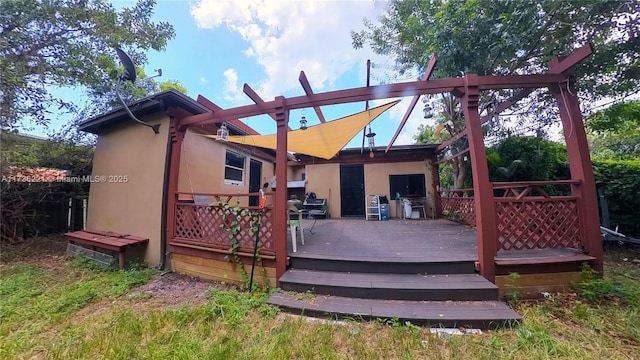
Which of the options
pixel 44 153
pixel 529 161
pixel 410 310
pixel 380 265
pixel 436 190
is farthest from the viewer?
pixel 436 190

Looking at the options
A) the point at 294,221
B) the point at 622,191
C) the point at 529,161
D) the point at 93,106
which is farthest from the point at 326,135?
the point at 93,106

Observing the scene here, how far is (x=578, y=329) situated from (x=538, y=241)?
1.14 meters

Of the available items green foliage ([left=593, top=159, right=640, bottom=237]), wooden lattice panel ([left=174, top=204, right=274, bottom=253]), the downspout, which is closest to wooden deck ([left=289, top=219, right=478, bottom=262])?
wooden lattice panel ([left=174, top=204, right=274, bottom=253])

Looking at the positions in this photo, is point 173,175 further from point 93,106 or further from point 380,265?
point 93,106

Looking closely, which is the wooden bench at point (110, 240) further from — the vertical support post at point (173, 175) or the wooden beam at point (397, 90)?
the wooden beam at point (397, 90)

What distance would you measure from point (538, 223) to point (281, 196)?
11.9 feet

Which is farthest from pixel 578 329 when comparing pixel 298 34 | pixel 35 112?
pixel 35 112

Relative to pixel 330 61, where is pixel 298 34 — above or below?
above

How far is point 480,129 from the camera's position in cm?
305

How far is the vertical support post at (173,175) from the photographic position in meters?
4.24

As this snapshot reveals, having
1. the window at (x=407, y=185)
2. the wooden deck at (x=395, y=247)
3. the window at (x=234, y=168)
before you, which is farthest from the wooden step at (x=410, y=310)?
the window at (x=407, y=185)

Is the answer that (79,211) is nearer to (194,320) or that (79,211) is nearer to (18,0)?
(18,0)

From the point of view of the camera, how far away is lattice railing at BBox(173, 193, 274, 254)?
11.6 feet

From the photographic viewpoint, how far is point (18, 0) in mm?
4309
